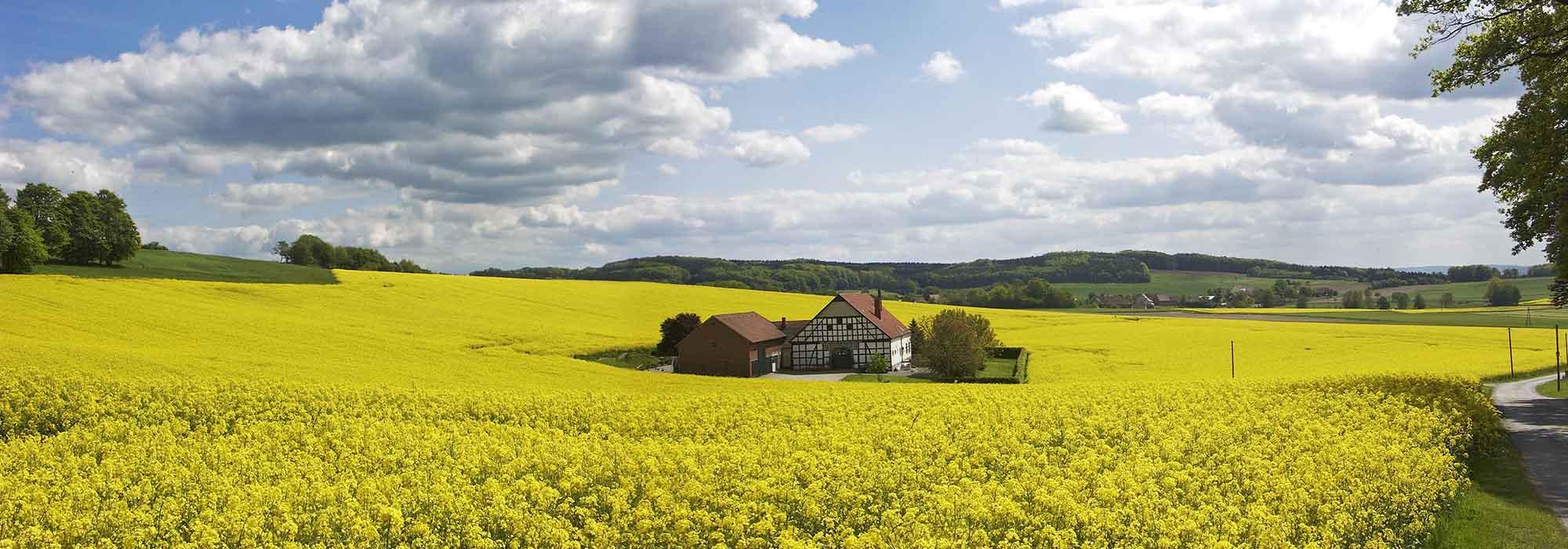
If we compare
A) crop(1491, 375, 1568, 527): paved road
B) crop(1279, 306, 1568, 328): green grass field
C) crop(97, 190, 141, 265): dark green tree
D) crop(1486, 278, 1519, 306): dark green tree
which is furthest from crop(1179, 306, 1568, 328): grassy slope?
crop(97, 190, 141, 265): dark green tree

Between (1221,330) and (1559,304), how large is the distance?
35942mm

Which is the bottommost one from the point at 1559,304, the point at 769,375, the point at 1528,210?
the point at 769,375

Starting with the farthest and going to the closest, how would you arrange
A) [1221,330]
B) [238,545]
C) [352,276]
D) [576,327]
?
1. [352,276]
2. [1221,330]
3. [576,327]
4. [238,545]

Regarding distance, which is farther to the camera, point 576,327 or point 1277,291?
point 1277,291

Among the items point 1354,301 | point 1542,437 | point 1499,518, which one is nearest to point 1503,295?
point 1354,301

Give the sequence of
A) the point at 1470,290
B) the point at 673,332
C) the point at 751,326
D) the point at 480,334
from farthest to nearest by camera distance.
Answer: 1. the point at 1470,290
2. the point at 673,332
3. the point at 751,326
4. the point at 480,334

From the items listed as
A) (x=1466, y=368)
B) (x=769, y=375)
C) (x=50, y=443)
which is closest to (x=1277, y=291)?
(x=1466, y=368)

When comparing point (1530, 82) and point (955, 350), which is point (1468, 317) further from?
point (1530, 82)

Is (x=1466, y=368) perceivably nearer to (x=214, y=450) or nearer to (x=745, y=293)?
(x=214, y=450)

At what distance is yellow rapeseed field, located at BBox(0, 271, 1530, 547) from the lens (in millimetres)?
12078

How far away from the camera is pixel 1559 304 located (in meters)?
34.8

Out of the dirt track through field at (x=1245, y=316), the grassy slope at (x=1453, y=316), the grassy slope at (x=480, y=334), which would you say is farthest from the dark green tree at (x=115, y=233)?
the grassy slope at (x=1453, y=316)

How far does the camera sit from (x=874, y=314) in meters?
65.6

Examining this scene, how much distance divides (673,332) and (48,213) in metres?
49.3
